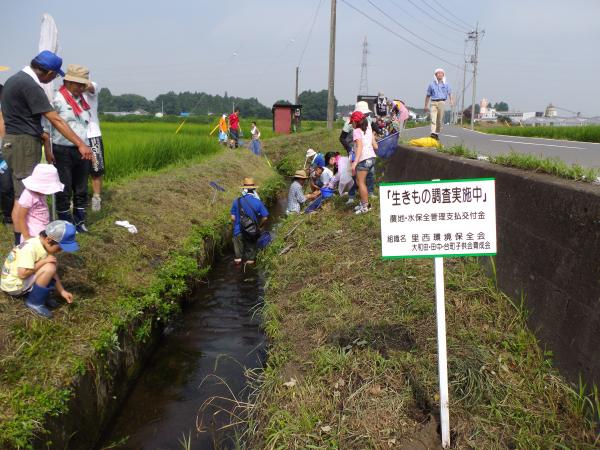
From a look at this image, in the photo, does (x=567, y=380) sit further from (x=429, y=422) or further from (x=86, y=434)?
(x=86, y=434)

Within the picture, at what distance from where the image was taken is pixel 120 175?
984cm

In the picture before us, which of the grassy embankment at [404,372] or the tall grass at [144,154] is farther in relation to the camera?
the tall grass at [144,154]

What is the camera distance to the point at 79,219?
5.80 metres

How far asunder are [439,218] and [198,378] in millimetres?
3215

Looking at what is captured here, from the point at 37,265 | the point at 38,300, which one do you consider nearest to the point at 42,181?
the point at 37,265

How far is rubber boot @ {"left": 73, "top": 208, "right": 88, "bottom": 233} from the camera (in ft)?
18.9

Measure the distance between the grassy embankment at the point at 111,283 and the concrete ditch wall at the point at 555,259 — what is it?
338cm

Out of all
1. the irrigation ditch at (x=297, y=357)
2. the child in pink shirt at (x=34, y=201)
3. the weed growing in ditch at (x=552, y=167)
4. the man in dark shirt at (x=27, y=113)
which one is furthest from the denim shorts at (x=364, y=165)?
the child in pink shirt at (x=34, y=201)

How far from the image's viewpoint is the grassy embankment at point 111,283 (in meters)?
3.31

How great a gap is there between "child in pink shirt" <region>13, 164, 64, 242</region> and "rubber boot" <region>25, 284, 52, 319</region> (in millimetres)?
561

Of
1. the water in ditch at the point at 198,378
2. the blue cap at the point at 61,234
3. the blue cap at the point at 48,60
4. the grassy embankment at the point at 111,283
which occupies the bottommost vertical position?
the water in ditch at the point at 198,378

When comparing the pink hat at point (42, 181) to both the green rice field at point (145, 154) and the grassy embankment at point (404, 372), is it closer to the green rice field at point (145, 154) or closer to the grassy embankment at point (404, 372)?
the grassy embankment at point (404, 372)

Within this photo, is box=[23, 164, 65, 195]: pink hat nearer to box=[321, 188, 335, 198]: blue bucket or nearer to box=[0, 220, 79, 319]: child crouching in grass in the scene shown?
box=[0, 220, 79, 319]: child crouching in grass

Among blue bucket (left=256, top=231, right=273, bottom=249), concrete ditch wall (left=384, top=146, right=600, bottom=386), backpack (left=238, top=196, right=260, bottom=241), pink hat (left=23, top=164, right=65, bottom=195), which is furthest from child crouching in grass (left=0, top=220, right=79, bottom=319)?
blue bucket (left=256, top=231, right=273, bottom=249)
